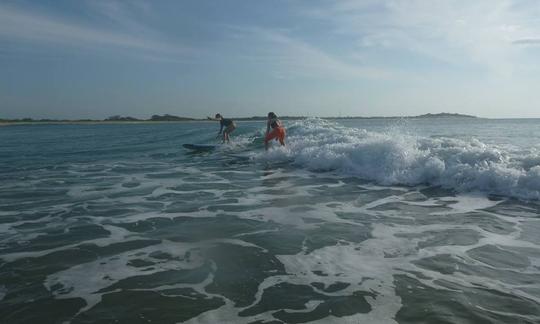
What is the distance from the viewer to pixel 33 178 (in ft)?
45.4

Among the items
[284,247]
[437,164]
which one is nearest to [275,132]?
[437,164]

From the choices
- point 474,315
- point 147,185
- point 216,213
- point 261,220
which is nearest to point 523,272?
point 474,315

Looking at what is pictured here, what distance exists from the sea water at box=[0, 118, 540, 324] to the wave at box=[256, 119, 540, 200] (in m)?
0.06

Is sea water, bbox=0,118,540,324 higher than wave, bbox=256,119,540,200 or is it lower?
lower

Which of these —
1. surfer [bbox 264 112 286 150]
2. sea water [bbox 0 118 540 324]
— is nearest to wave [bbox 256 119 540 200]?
sea water [bbox 0 118 540 324]

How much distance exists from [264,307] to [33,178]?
40.9ft

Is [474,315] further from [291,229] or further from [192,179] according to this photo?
[192,179]

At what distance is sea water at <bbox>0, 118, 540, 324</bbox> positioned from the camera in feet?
13.8

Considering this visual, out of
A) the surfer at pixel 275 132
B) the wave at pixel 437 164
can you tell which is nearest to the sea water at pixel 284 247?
the wave at pixel 437 164

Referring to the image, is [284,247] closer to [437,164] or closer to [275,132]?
[437,164]

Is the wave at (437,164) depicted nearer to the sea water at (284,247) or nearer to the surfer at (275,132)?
the sea water at (284,247)

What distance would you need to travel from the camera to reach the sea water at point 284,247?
420cm

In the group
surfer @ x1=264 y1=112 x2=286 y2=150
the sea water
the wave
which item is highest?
surfer @ x1=264 y1=112 x2=286 y2=150

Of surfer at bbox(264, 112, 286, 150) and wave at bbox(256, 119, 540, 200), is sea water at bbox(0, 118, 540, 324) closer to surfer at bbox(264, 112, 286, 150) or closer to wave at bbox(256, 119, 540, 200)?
wave at bbox(256, 119, 540, 200)
